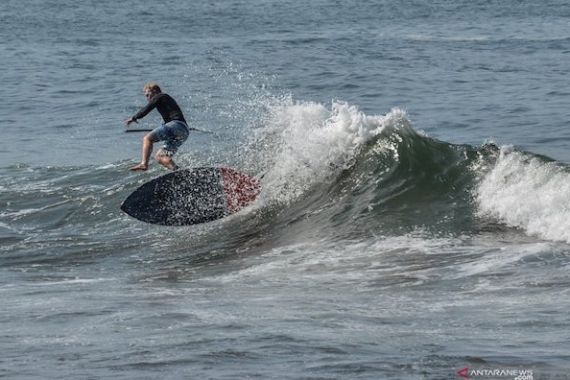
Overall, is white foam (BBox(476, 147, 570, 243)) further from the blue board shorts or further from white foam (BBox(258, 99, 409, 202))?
the blue board shorts

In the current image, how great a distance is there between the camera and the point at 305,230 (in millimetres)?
14719

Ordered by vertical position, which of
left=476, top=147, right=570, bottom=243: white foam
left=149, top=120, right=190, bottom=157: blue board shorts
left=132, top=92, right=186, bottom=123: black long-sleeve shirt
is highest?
left=132, top=92, right=186, bottom=123: black long-sleeve shirt

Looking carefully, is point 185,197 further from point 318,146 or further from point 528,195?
point 528,195

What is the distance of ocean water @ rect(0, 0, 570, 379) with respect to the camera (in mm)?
8797

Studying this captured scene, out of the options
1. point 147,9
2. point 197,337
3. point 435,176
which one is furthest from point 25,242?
point 147,9

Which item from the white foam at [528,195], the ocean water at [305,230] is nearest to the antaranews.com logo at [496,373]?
the ocean water at [305,230]

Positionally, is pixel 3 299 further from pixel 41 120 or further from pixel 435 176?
pixel 41 120

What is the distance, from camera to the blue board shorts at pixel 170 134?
15.1m

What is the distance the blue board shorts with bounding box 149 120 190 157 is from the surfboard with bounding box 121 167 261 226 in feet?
1.42

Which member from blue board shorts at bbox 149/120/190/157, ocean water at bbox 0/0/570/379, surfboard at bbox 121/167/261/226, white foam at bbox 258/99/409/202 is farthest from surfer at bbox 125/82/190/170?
white foam at bbox 258/99/409/202

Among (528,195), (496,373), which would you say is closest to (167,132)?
(528,195)

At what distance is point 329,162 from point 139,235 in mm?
3082

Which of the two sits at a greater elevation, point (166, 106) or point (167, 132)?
point (166, 106)

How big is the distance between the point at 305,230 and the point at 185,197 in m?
1.74
